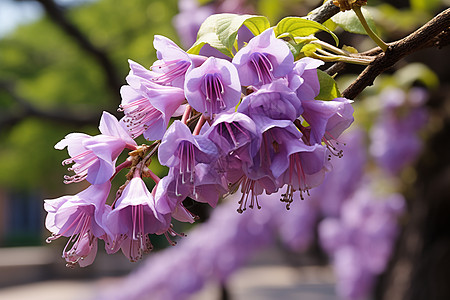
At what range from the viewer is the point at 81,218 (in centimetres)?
73

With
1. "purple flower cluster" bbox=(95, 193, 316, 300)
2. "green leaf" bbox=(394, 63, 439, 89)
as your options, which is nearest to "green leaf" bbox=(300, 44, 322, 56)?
"green leaf" bbox=(394, 63, 439, 89)

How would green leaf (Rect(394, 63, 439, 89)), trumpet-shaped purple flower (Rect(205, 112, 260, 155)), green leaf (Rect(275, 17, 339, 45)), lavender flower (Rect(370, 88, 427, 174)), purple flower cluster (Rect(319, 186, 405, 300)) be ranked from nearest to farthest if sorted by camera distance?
1. trumpet-shaped purple flower (Rect(205, 112, 260, 155))
2. green leaf (Rect(275, 17, 339, 45))
3. green leaf (Rect(394, 63, 439, 89))
4. lavender flower (Rect(370, 88, 427, 174))
5. purple flower cluster (Rect(319, 186, 405, 300))

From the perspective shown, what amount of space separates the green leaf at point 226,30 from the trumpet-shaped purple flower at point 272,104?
4.3 inches

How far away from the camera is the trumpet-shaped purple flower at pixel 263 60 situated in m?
0.68

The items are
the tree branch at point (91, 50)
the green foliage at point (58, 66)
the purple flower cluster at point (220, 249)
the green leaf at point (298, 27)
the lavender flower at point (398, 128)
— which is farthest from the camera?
the green foliage at point (58, 66)

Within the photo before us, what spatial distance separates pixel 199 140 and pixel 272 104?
10 cm

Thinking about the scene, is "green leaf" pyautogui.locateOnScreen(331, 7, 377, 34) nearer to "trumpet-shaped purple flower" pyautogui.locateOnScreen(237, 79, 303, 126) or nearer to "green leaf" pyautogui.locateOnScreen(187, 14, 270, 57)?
"green leaf" pyautogui.locateOnScreen(187, 14, 270, 57)

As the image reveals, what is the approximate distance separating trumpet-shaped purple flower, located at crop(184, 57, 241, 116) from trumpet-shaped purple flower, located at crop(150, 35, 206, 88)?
38 mm

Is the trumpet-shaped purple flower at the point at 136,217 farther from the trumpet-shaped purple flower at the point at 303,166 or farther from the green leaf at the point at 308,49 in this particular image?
the green leaf at the point at 308,49

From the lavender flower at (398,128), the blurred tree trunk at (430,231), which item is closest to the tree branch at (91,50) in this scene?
the lavender flower at (398,128)

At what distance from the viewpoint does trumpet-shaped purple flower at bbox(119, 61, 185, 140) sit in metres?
0.70

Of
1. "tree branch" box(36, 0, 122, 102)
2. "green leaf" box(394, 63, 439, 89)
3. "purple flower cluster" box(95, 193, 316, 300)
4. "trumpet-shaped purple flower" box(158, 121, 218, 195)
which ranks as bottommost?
"purple flower cluster" box(95, 193, 316, 300)

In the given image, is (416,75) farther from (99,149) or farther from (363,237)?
(363,237)

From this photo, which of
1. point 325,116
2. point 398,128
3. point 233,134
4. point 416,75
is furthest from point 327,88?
point 398,128
